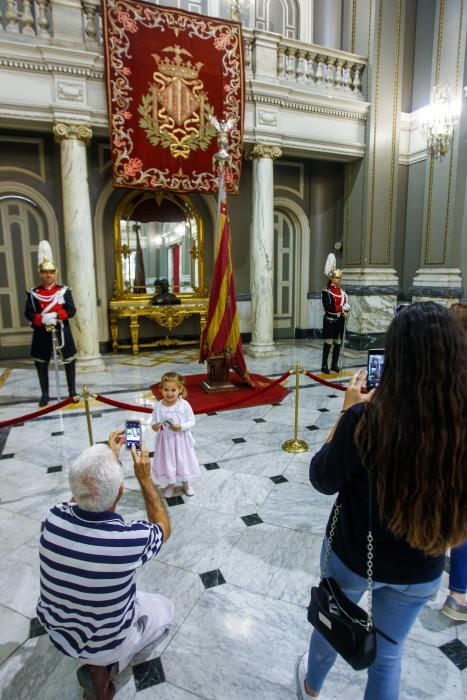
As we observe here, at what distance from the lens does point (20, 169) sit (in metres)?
7.80

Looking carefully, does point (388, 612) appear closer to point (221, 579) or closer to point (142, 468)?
point (142, 468)

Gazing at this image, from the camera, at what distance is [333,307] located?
22.2 feet

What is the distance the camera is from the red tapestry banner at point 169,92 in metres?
6.58

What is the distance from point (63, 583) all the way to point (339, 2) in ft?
37.6

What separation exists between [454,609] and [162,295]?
7.86 meters

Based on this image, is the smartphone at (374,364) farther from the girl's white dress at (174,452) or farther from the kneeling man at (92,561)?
the girl's white dress at (174,452)

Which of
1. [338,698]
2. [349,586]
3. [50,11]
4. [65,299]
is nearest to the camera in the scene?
[349,586]

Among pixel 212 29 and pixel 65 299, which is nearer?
pixel 65 299

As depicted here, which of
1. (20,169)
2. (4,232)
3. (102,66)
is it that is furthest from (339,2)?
(4,232)

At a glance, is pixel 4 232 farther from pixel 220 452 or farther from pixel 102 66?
pixel 220 452

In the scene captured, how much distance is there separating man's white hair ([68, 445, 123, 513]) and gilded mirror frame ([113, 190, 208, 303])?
7866 mm

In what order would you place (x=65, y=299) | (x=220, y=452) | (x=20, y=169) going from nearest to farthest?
(x=220, y=452) < (x=65, y=299) < (x=20, y=169)

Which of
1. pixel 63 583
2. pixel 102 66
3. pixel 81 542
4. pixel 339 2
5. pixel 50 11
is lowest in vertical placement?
pixel 63 583

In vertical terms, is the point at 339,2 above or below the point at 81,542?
above
